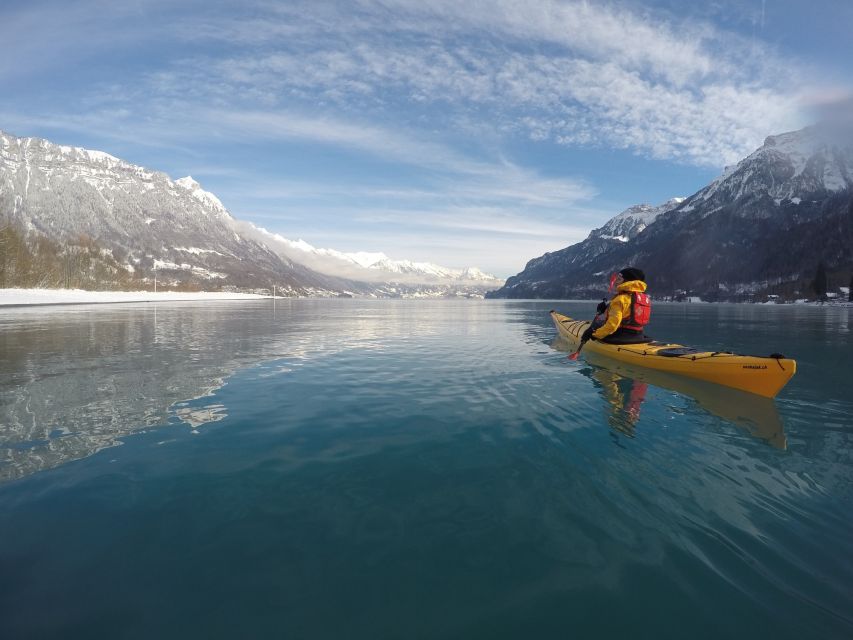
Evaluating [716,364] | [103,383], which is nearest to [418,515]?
[103,383]

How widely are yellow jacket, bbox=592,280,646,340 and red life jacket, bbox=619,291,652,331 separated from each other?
0.21m

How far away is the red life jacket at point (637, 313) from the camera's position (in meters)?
18.7

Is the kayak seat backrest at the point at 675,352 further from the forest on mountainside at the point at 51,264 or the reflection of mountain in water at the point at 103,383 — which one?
the forest on mountainside at the point at 51,264

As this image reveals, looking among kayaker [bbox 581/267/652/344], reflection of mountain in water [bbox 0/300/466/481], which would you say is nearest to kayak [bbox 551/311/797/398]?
kayaker [bbox 581/267/652/344]

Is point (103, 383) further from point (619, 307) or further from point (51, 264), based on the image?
point (51, 264)

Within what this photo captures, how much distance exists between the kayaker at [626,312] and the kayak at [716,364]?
1.95ft

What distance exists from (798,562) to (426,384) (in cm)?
1131

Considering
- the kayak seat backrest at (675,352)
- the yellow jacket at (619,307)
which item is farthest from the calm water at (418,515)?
the yellow jacket at (619,307)

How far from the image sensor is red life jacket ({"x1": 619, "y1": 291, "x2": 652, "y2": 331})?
61.4 ft

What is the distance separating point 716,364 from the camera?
15.5m

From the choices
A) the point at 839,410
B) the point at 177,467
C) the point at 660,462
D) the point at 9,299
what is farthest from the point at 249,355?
the point at 9,299

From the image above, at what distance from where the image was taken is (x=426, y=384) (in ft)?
50.5

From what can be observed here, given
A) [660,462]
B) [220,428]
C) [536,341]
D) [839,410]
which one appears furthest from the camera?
[536,341]

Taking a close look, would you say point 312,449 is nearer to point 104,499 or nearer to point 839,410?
point 104,499
